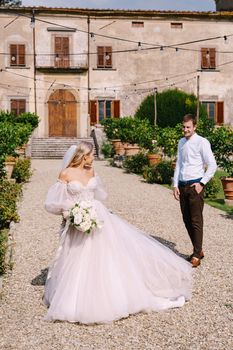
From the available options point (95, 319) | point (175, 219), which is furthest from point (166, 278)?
point (175, 219)

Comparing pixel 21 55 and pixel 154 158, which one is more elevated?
pixel 21 55

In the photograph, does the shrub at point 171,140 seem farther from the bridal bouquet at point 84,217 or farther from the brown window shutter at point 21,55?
the brown window shutter at point 21,55

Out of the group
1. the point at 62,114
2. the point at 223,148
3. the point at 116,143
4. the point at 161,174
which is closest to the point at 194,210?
the point at 223,148

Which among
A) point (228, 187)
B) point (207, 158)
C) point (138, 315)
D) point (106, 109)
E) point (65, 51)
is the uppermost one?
point (65, 51)

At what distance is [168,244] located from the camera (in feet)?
23.1

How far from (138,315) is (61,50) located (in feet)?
75.2

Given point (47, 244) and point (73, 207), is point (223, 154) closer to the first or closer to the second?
point (47, 244)

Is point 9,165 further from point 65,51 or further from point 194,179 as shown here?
point 65,51

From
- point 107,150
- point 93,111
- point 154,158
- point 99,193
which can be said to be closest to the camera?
point 99,193

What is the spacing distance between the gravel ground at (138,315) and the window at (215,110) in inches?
713

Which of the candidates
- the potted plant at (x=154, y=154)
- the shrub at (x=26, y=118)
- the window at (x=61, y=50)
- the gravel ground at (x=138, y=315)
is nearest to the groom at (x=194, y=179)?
the gravel ground at (x=138, y=315)

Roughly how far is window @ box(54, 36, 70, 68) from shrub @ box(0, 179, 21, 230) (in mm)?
15946

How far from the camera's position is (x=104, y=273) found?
4.39 meters

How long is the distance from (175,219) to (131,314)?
476 cm
